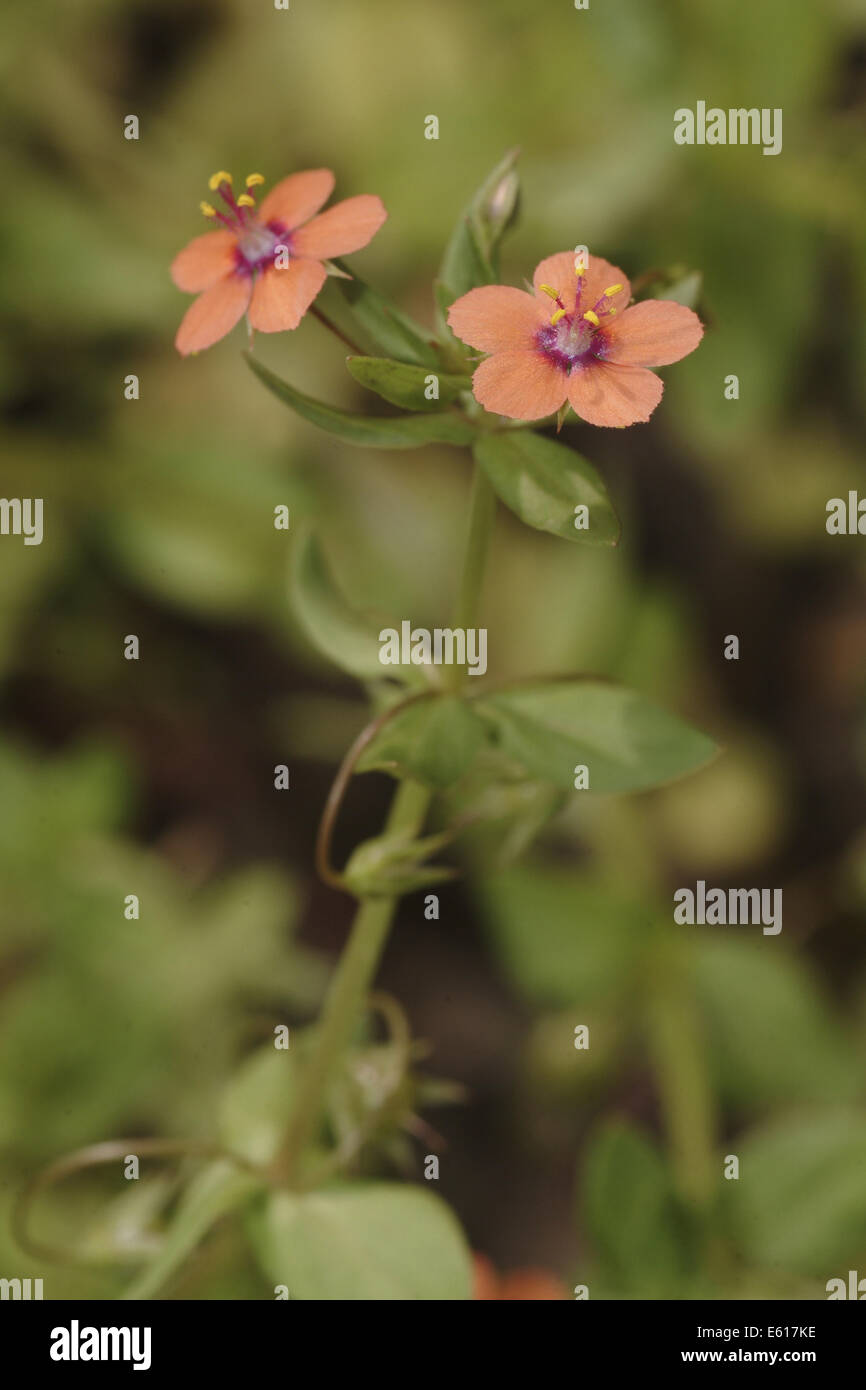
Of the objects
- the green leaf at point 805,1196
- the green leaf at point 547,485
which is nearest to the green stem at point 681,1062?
the green leaf at point 805,1196

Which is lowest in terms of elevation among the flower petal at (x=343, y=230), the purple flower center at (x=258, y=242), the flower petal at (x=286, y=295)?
the flower petal at (x=286, y=295)

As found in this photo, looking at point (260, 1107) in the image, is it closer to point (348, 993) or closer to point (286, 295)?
point (348, 993)

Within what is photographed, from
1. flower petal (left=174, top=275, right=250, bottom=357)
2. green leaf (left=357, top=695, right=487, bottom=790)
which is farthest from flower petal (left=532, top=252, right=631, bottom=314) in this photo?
green leaf (left=357, top=695, right=487, bottom=790)

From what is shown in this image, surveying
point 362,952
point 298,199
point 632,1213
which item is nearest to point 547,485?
point 298,199

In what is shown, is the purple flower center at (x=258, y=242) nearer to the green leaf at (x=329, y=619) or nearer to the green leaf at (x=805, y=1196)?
the green leaf at (x=329, y=619)
